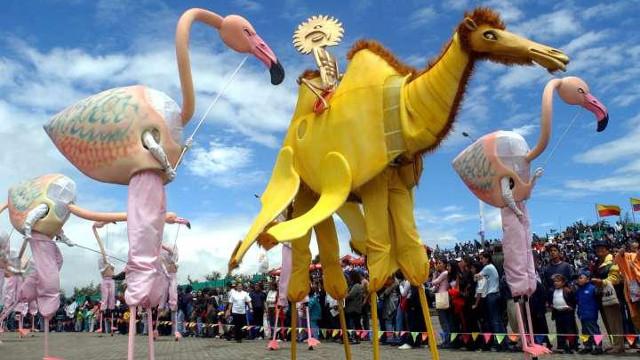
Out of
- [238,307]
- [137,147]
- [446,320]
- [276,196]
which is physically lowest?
[446,320]

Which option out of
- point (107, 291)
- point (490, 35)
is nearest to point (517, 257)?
point (490, 35)

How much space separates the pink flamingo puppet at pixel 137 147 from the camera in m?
6.87

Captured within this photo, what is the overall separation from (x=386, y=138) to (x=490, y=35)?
144 cm

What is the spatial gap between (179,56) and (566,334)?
8.46 meters

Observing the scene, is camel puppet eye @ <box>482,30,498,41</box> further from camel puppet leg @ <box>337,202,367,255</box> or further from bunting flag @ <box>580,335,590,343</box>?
bunting flag @ <box>580,335,590,343</box>

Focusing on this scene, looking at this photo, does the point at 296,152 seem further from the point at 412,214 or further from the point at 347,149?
the point at 412,214

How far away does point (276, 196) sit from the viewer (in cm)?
661

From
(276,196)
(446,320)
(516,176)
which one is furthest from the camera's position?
(446,320)

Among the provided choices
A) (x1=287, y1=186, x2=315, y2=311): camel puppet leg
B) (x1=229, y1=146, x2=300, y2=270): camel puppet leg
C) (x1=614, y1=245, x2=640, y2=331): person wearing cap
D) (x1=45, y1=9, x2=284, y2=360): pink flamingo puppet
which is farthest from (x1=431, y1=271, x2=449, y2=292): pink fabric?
(x1=45, y1=9, x2=284, y2=360): pink flamingo puppet

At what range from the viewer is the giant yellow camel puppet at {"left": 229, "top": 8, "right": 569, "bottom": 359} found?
5.77 metres

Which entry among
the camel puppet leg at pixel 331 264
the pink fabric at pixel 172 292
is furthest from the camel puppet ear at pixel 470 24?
the pink fabric at pixel 172 292

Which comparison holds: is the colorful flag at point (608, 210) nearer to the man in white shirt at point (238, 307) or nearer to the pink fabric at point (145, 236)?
the man in white shirt at point (238, 307)

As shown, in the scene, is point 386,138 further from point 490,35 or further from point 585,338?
point 585,338

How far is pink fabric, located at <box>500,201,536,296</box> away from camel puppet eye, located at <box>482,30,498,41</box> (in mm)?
3522
